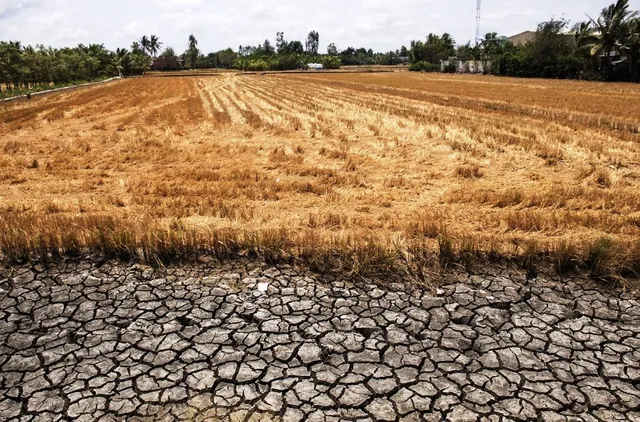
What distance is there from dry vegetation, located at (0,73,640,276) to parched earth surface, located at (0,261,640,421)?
23.1 inches

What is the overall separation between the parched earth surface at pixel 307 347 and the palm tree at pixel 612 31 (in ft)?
160

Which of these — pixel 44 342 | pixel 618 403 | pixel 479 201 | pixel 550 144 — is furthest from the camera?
pixel 550 144

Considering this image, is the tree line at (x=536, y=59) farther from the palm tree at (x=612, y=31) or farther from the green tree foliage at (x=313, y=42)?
the green tree foliage at (x=313, y=42)

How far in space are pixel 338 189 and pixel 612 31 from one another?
157 ft

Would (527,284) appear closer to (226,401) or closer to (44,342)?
(226,401)

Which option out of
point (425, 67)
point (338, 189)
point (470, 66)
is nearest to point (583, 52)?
point (470, 66)

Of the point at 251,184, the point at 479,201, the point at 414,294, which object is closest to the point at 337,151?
the point at 251,184

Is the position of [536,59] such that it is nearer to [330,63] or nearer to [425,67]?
[425,67]

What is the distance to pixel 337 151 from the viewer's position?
1230 cm

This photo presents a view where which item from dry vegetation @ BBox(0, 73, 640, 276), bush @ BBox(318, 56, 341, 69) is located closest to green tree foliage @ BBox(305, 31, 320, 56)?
bush @ BBox(318, 56, 341, 69)

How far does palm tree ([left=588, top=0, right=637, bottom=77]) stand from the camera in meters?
42.8

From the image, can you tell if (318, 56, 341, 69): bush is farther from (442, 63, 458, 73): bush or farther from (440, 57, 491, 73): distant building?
(442, 63, 458, 73): bush

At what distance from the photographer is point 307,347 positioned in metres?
3.78

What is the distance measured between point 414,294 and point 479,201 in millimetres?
4159
